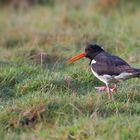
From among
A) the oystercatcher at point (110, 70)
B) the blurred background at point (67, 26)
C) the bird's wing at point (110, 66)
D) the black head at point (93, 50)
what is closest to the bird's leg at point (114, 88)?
the oystercatcher at point (110, 70)

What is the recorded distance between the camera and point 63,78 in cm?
784

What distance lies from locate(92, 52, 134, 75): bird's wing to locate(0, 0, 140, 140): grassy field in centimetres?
28

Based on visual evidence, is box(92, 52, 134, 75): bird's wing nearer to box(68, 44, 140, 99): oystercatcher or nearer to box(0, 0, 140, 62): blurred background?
box(68, 44, 140, 99): oystercatcher

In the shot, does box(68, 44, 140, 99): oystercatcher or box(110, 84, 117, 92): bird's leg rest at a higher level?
box(68, 44, 140, 99): oystercatcher

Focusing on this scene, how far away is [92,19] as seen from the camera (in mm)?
11898

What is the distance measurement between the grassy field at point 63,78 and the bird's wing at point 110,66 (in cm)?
28

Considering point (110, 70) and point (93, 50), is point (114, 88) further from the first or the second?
point (93, 50)

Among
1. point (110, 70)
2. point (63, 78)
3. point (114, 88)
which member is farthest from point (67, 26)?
point (110, 70)

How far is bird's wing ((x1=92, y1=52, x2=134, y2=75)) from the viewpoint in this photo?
7.11m

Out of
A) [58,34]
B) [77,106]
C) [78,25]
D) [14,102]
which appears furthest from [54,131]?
[78,25]

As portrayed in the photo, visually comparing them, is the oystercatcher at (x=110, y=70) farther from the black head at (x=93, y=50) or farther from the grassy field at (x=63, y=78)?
the grassy field at (x=63, y=78)

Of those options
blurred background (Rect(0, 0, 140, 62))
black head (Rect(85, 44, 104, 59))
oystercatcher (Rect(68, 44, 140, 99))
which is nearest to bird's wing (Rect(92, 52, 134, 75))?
oystercatcher (Rect(68, 44, 140, 99))

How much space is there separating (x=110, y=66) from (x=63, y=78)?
832mm

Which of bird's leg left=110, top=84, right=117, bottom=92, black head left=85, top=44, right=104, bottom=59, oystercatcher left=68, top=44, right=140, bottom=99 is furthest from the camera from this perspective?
black head left=85, top=44, right=104, bottom=59
